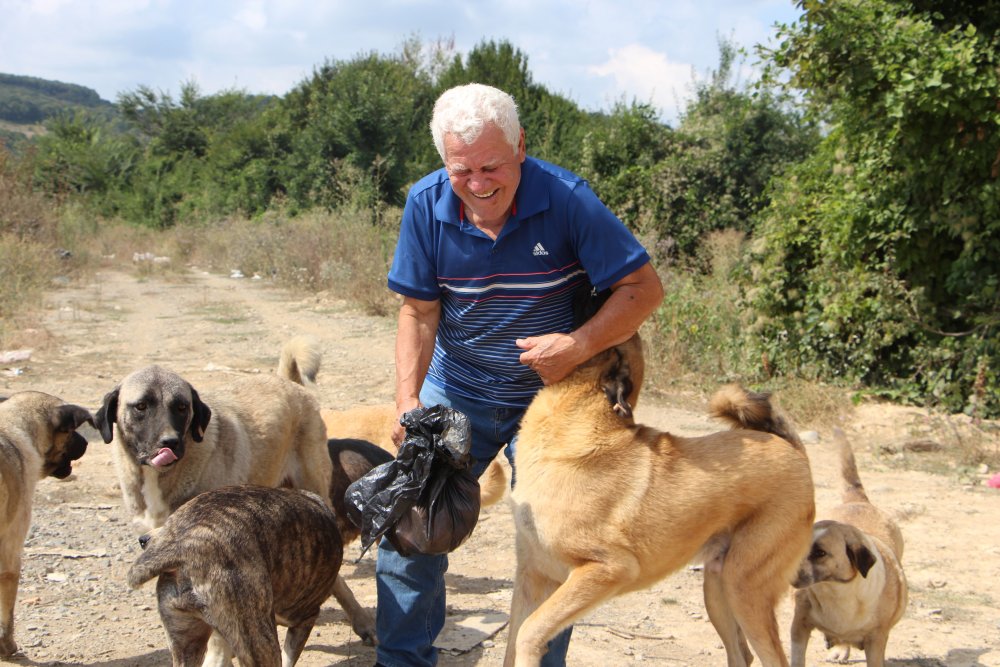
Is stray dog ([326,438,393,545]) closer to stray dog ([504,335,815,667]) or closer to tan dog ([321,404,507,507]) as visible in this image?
tan dog ([321,404,507,507])

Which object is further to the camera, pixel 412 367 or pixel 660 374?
pixel 660 374

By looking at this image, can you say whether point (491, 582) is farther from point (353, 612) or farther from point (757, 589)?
point (757, 589)

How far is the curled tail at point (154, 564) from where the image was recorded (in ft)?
10.6

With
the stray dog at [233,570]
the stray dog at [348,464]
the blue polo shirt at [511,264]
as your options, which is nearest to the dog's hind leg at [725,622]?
the blue polo shirt at [511,264]

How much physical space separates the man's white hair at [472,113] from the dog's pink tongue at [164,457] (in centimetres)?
203

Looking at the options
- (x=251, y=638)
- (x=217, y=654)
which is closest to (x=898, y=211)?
(x=217, y=654)

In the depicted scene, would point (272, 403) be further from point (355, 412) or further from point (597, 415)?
point (597, 415)

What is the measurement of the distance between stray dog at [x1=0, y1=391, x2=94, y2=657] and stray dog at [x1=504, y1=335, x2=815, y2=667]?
2.40m

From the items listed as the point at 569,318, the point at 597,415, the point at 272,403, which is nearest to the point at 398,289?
the point at 569,318

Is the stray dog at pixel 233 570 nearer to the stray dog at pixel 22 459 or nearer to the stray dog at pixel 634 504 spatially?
the stray dog at pixel 634 504

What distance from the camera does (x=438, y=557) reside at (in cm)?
377

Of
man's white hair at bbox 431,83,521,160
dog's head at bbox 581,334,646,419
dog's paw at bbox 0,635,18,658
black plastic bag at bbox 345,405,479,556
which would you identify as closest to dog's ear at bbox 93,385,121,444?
dog's paw at bbox 0,635,18,658

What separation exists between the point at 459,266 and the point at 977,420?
6.66 meters

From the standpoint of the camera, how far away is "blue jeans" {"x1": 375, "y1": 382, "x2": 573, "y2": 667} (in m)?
3.73
